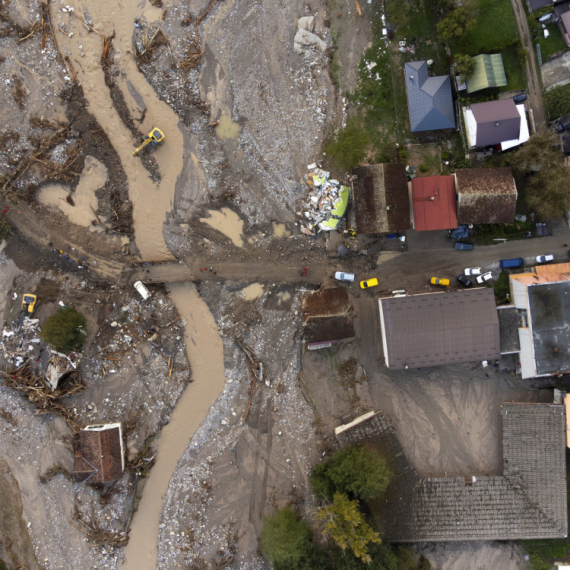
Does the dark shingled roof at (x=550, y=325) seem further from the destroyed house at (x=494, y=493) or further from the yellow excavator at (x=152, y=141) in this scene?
the yellow excavator at (x=152, y=141)

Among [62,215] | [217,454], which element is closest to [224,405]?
[217,454]

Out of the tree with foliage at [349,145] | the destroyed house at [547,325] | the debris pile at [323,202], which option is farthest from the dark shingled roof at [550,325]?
the tree with foliage at [349,145]

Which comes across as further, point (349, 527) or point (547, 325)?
point (547, 325)

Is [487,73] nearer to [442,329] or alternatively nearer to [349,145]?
[349,145]

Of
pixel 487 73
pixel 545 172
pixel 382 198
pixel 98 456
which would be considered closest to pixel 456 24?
pixel 487 73

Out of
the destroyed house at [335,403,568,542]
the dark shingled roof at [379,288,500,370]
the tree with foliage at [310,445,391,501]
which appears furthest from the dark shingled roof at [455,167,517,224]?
the tree with foliage at [310,445,391,501]

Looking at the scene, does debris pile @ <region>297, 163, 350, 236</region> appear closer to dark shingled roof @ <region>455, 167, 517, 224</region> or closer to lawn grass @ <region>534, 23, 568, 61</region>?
dark shingled roof @ <region>455, 167, 517, 224</region>

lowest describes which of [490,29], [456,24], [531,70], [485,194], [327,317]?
[327,317]
